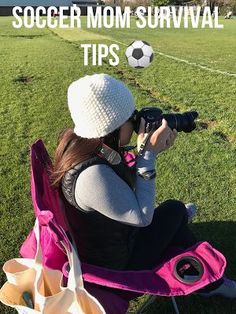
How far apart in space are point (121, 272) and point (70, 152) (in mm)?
663

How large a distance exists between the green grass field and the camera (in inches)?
50.0

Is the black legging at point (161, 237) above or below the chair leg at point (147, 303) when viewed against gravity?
above

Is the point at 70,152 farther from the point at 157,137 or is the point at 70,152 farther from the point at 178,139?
the point at 178,139

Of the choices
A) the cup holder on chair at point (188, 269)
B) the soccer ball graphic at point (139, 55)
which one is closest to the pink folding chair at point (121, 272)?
the cup holder on chair at point (188, 269)

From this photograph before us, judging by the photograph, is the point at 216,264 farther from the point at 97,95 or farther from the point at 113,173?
the point at 97,95

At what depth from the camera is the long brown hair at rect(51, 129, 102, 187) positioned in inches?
88.3

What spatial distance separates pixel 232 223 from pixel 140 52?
297 inches

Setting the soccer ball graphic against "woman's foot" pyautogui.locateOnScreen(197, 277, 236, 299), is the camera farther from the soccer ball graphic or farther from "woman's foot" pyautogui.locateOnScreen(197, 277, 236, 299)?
the soccer ball graphic

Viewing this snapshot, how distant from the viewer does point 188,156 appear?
5.09 m

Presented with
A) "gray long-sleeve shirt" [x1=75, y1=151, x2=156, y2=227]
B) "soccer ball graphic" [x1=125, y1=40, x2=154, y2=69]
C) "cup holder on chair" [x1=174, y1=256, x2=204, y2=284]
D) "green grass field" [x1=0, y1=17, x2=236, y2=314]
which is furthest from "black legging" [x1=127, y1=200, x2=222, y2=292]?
"soccer ball graphic" [x1=125, y1=40, x2=154, y2=69]

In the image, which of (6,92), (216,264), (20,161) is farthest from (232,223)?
(6,92)

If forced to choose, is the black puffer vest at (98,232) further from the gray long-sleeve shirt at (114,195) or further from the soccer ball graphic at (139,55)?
the soccer ball graphic at (139,55)

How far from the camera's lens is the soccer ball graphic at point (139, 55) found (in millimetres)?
10234

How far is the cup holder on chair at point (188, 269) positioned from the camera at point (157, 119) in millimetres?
691
